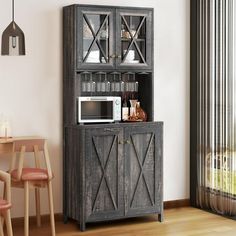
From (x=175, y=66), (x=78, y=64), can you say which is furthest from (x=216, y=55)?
(x=78, y=64)

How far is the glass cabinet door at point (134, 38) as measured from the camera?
19.7 feet

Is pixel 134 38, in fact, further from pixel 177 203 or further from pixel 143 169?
pixel 177 203

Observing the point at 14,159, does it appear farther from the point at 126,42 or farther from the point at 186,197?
the point at 186,197

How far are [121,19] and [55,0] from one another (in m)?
0.67

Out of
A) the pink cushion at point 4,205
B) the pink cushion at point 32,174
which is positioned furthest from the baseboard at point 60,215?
the pink cushion at point 4,205

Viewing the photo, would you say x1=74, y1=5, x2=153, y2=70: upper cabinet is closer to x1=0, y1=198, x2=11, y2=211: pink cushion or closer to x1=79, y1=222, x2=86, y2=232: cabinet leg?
x1=79, y1=222, x2=86, y2=232: cabinet leg

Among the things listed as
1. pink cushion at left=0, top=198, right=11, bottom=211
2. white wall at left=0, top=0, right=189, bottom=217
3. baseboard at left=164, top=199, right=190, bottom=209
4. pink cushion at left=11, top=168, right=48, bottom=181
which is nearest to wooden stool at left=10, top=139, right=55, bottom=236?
pink cushion at left=11, top=168, right=48, bottom=181

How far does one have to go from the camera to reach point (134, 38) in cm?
607

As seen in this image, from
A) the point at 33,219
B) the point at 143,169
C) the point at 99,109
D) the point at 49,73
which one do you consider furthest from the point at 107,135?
the point at 33,219

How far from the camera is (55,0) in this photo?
5.98m

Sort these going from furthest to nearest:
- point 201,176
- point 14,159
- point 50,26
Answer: point 201,176 < point 50,26 < point 14,159

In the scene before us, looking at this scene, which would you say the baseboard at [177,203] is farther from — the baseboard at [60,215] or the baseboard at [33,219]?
the baseboard at [33,219]

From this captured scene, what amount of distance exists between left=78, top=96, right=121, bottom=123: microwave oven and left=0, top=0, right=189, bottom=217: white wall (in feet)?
0.91

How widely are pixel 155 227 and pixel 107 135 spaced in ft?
3.33
